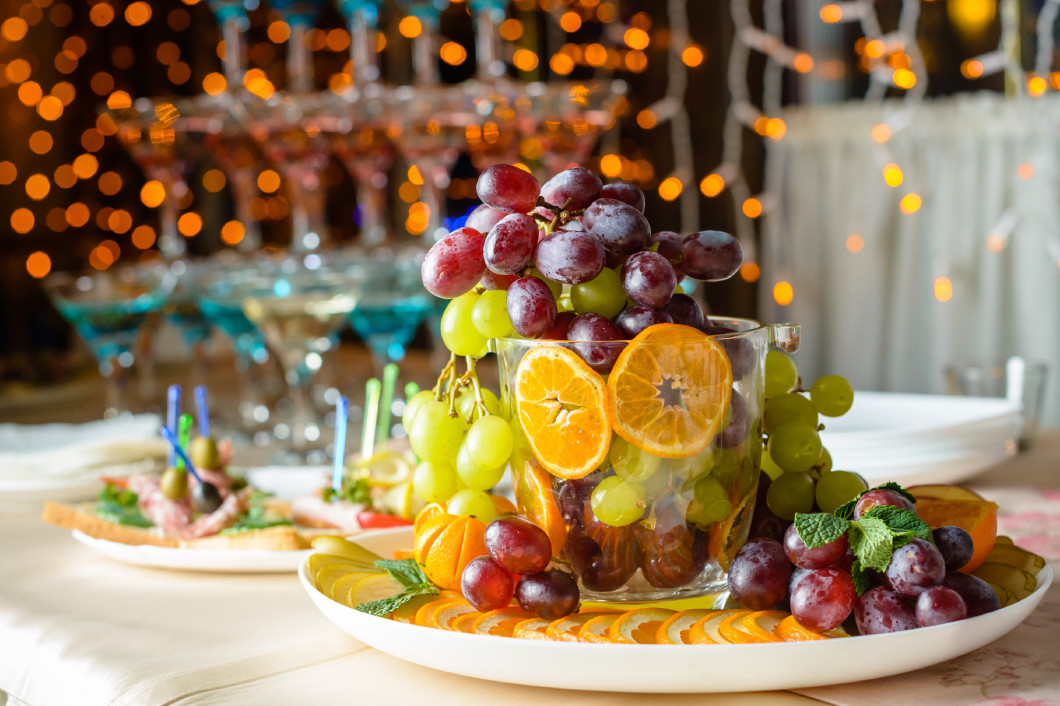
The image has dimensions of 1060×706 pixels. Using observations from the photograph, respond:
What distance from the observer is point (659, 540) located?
580 mm

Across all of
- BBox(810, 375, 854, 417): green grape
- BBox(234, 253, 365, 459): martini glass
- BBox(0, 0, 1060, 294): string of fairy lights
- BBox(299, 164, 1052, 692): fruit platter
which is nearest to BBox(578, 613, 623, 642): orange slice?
BBox(299, 164, 1052, 692): fruit platter

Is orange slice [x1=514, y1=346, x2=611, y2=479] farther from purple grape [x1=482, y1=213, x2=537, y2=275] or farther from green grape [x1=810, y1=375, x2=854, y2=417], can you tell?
green grape [x1=810, y1=375, x2=854, y2=417]

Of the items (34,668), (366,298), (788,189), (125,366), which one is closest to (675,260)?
(34,668)

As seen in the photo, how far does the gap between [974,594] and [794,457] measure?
0.44 ft

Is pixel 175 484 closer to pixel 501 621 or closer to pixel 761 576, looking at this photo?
pixel 501 621

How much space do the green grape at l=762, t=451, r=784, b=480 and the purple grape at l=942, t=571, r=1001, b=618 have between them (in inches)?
5.6

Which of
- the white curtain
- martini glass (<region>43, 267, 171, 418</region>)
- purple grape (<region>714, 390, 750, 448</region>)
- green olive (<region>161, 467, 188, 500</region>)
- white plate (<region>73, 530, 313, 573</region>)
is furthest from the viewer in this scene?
the white curtain

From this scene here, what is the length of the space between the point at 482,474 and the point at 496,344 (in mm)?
79

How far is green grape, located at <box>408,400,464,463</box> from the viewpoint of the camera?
25.3 inches

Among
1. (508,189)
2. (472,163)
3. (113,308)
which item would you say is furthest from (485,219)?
(472,163)

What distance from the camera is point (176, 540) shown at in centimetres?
80

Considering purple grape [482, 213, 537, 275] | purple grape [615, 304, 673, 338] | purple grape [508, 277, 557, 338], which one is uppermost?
purple grape [482, 213, 537, 275]

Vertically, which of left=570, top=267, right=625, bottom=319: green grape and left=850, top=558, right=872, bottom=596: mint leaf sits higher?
left=570, top=267, right=625, bottom=319: green grape

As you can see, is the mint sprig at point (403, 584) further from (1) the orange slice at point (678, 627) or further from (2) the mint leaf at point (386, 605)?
(1) the orange slice at point (678, 627)
